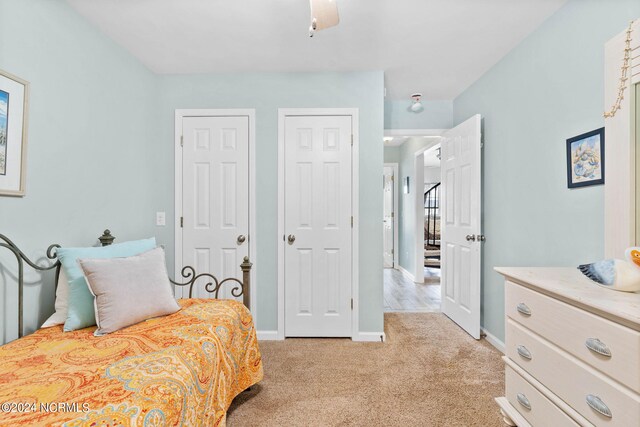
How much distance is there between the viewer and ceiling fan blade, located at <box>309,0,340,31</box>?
1.57 meters

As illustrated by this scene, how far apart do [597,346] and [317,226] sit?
2.07 m

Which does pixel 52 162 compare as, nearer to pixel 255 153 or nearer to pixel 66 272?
pixel 66 272

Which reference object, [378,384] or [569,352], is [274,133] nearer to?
[378,384]

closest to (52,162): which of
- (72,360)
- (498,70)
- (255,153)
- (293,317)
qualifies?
(72,360)

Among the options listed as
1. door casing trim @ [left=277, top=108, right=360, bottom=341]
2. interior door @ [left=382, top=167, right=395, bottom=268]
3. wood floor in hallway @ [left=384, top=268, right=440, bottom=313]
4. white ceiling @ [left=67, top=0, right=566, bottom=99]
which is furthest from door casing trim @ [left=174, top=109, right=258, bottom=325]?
interior door @ [left=382, top=167, right=395, bottom=268]

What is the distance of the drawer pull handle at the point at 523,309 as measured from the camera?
1.50 m

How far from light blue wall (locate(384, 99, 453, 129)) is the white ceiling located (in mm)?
680

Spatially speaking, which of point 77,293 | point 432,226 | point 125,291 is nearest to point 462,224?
point 125,291

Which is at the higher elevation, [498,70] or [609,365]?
[498,70]

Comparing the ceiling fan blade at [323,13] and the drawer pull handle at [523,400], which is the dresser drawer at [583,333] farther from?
the ceiling fan blade at [323,13]

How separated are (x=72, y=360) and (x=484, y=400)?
7.21 feet

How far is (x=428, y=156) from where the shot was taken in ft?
27.2

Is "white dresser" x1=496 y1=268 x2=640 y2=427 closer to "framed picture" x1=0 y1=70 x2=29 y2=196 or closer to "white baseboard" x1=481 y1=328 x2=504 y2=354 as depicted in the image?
"white baseboard" x1=481 y1=328 x2=504 y2=354

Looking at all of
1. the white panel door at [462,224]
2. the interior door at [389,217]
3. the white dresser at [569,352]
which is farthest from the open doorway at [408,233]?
the white dresser at [569,352]
